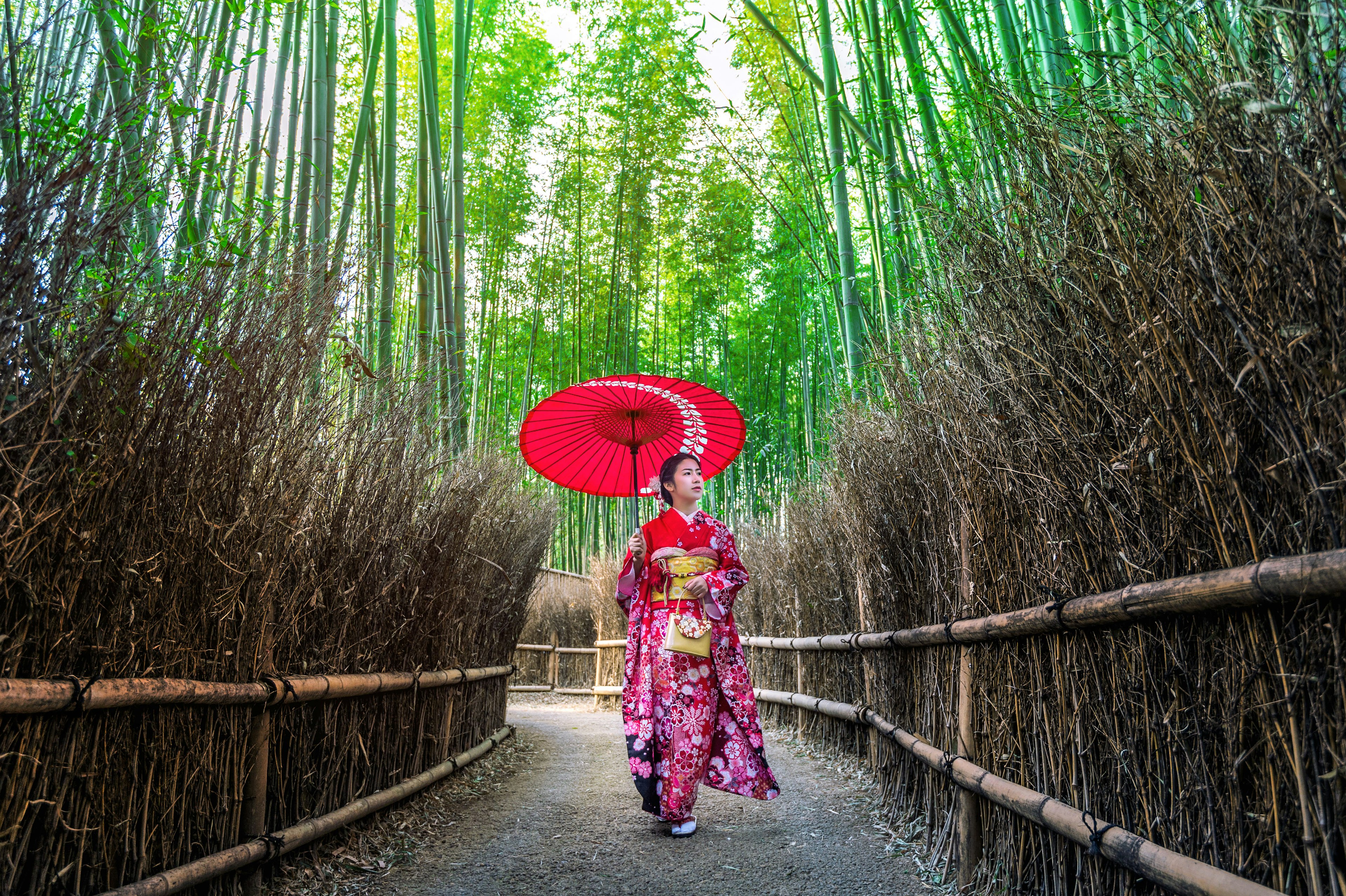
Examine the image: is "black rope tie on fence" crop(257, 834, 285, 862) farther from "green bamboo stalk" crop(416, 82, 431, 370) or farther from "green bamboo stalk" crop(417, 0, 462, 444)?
"green bamboo stalk" crop(416, 82, 431, 370)

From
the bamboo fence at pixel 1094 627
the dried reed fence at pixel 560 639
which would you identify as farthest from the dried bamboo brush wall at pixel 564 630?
the bamboo fence at pixel 1094 627

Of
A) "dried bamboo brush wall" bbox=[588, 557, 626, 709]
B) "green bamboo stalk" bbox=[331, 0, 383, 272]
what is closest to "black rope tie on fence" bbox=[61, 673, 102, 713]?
"green bamboo stalk" bbox=[331, 0, 383, 272]

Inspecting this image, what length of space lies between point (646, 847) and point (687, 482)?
1.44 meters

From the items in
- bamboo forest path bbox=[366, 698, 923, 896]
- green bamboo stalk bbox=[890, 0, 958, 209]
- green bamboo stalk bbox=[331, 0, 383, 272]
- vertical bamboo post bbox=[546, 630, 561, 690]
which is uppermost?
green bamboo stalk bbox=[331, 0, 383, 272]

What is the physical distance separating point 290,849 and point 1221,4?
2.82m

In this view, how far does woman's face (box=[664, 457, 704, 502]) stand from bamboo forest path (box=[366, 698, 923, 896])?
134cm

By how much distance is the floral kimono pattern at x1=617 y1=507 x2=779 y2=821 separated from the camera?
333 centimetres

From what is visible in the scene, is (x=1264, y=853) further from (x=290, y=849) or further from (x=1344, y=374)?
(x=290, y=849)

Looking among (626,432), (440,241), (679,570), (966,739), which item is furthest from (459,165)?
(966,739)

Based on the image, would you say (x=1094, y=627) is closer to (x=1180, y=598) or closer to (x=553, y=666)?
(x=1180, y=598)

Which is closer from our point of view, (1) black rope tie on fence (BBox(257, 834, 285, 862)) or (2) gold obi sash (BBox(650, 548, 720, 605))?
(1) black rope tie on fence (BBox(257, 834, 285, 862))

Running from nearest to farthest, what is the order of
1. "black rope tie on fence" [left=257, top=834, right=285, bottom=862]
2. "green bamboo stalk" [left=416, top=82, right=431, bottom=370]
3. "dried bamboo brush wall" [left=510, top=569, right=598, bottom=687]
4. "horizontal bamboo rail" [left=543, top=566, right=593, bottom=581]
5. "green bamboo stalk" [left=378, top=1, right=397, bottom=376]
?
"black rope tie on fence" [left=257, top=834, right=285, bottom=862], "green bamboo stalk" [left=378, top=1, right=397, bottom=376], "green bamboo stalk" [left=416, top=82, right=431, bottom=370], "dried bamboo brush wall" [left=510, top=569, right=598, bottom=687], "horizontal bamboo rail" [left=543, top=566, right=593, bottom=581]

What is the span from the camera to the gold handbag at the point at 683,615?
134 inches

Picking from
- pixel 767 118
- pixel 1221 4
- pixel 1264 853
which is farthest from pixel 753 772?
pixel 767 118
